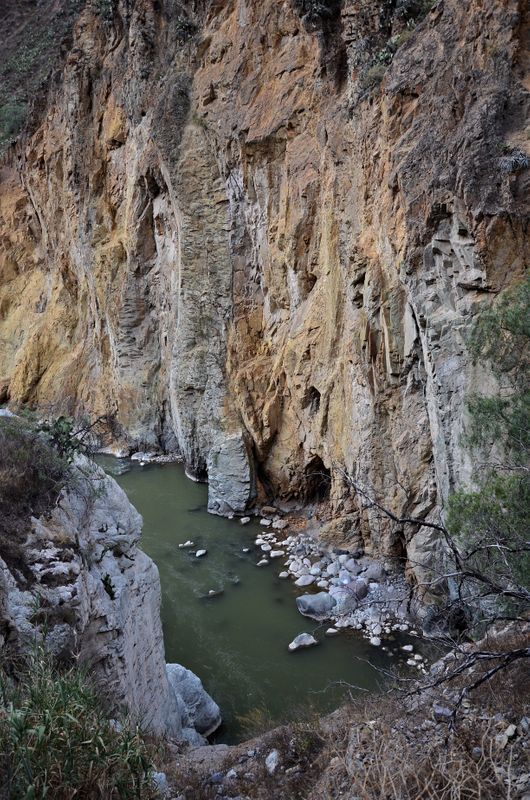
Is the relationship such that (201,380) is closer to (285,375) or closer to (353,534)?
(285,375)

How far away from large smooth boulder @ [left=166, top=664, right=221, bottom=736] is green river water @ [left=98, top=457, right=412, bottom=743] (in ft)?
0.70

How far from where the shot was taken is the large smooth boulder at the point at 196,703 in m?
7.32

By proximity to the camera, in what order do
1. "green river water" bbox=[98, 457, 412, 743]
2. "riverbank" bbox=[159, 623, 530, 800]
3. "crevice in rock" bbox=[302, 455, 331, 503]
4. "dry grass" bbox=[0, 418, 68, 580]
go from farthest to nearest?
"crevice in rock" bbox=[302, 455, 331, 503]
"green river water" bbox=[98, 457, 412, 743]
"dry grass" bbox=[0, 418, 68, 580]
"riverbank" bbox=[159, 623, 530, 800]

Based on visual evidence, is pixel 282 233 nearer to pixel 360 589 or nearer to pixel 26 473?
pixel 360 589

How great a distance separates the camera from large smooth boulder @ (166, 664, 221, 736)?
732 cm

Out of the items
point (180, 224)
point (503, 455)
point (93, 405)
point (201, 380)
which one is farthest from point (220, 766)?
point (93, 405)

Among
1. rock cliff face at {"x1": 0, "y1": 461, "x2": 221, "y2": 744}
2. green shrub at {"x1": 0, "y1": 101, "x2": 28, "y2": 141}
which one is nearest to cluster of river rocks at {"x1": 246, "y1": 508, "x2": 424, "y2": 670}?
rock cliff face at {"x1": 0, "y1": 461, "x2": 221, "y2": 744}

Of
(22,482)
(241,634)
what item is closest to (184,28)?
(22,482)

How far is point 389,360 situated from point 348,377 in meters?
1.68

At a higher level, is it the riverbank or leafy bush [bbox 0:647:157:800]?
leafy bush [bbox 0:647:157:800]

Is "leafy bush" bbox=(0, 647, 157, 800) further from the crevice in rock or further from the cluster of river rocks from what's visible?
the crevice in rock

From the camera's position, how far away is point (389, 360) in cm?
1059

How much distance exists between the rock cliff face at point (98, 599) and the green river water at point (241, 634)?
5.59 ft

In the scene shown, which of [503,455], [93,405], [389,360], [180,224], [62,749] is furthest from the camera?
[93,405]
